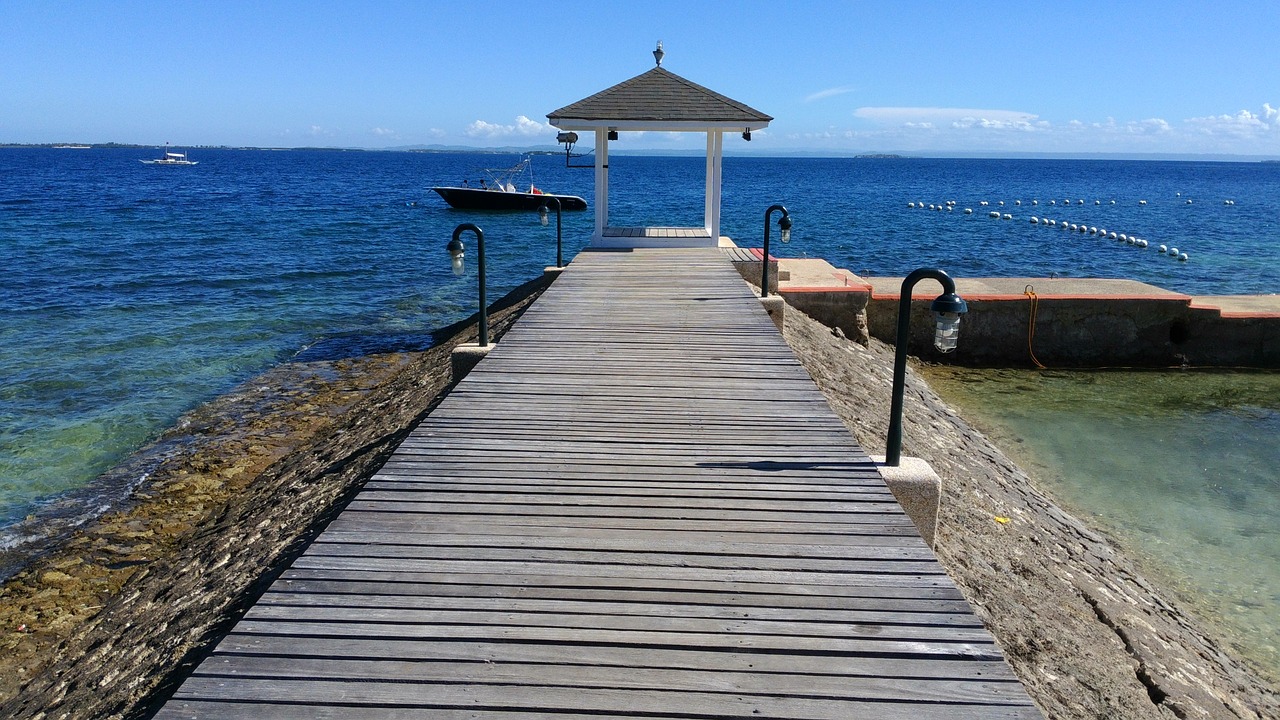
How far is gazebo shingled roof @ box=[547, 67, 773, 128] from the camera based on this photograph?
14.5m

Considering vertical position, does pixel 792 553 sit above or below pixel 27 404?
above

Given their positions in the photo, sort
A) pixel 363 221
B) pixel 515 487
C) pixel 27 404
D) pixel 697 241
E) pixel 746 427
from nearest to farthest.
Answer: pixel 515 487 → pixel 746 427 → pixel 27 404 → pixel 697 241 → pixel 363 221

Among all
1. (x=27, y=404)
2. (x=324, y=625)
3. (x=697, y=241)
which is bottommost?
(x=27, y=404)

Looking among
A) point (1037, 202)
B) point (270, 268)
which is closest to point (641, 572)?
point (270, 268)

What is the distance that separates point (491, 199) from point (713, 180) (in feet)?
119

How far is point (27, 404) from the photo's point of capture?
13.6 metres

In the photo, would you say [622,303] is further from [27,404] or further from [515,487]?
[27,404]

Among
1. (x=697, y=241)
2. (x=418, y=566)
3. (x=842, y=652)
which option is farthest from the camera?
(x=697, y=241)

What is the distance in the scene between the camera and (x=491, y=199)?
50.2 metres

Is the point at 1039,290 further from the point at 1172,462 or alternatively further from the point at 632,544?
the point at 632,544

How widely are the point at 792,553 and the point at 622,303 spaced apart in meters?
6.78

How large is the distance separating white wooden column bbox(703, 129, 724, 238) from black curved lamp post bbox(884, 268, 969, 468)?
1002cm

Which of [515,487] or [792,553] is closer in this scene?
[792,553]

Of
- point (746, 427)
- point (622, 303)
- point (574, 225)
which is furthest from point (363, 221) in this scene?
point (746, 427)
